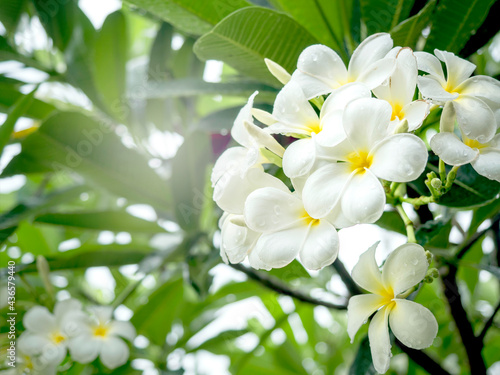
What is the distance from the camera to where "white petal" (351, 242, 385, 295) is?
429 millimetres

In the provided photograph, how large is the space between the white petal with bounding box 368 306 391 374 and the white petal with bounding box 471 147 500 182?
0.47ft

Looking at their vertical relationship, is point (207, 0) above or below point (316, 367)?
above

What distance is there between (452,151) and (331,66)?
145 mm

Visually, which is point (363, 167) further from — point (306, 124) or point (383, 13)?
point (383, 13)

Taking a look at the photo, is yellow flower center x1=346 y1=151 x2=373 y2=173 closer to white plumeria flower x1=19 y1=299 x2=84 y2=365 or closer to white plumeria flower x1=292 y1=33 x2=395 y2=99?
white plumeria flower x1=292 y1=33 x2=395 y2=99

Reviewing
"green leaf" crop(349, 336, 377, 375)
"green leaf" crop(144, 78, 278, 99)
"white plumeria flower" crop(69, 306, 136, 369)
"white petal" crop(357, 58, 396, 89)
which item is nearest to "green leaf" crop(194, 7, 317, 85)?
"green leaf" crop(144, 78, 278, 99)

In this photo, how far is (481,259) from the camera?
1146 millimetres

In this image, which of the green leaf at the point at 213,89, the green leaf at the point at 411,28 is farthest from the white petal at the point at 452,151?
the green leaf at the point at 213,89

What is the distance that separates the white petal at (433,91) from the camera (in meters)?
0.43

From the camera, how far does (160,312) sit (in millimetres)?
1083

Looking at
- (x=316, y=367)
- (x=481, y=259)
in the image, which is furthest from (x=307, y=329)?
(x=481, y=259)

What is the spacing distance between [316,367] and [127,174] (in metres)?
0.83

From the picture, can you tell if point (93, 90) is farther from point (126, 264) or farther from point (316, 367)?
point (316, 367)

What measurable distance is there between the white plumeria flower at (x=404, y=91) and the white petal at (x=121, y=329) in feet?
2.11
